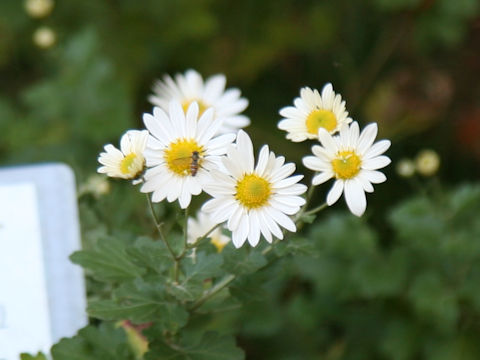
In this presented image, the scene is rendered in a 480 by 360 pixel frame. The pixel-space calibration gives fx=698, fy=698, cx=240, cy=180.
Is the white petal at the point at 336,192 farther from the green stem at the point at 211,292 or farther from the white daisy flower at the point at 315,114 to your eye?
the green stem at the point at 211,292

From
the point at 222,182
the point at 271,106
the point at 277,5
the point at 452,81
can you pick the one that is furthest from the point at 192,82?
the point at 452,81

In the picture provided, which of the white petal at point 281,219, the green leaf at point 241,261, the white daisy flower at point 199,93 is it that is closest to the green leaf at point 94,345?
the green leaf at point 241,261

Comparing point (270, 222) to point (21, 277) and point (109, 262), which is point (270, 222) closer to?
point (109, 262)

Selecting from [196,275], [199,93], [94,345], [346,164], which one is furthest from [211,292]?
[199,93]

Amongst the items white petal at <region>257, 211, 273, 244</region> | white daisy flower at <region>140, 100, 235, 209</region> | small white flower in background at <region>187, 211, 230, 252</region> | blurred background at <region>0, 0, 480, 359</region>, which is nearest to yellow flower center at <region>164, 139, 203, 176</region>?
white daisy flower at <region>140, 100, 235, 209</region>

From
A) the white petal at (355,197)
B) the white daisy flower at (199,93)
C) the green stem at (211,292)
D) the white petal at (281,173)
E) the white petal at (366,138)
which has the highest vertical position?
the white daisy flower at (199,93)

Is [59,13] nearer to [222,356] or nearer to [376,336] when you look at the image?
[376,336]

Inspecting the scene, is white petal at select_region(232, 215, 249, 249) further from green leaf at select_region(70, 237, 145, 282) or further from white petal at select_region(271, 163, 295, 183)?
green leaf at select_region(70, 237, 145, 282)
